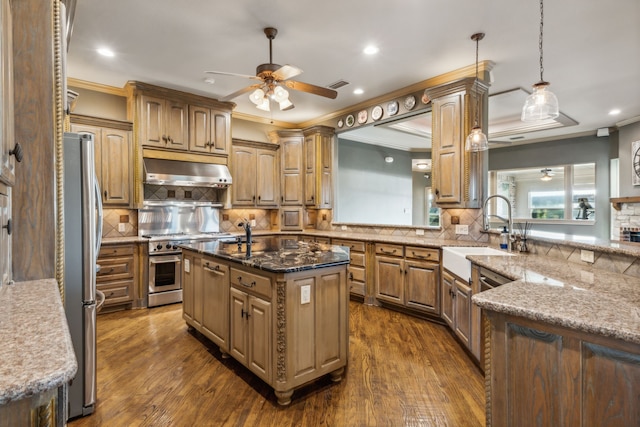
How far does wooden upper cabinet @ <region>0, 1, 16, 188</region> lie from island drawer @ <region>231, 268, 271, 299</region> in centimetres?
136

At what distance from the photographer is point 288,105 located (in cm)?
299

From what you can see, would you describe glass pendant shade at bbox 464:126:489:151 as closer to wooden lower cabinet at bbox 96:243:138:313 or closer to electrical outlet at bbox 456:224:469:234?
electrical outlet at bbox 456:224:469:234

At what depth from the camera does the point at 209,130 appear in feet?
15.7

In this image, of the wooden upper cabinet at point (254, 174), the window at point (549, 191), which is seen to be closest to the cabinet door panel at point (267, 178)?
the wooden upper cabinet at point (254, 174)

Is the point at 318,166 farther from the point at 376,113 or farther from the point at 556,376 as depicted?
the point at 556,376

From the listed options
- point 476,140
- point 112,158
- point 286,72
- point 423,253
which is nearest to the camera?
point 286,72

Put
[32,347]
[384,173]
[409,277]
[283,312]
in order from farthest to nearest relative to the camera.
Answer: [384,173], [409,277], [283,312], [32,347]

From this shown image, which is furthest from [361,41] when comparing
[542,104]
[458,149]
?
[542,104]

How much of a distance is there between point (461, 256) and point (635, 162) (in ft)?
17.0

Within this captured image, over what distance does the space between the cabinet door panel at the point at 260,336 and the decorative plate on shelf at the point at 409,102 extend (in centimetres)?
330

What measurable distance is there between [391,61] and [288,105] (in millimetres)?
1432

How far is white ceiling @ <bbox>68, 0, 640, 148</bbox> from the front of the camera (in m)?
2.67

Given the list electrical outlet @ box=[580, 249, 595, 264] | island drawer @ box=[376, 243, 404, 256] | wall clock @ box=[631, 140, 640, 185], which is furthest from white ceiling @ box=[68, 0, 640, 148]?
island drawer @ box=[376, 243, 404, 256]

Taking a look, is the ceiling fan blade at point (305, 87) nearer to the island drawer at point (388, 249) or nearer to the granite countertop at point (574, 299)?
the island drawer at point (388, 249)
